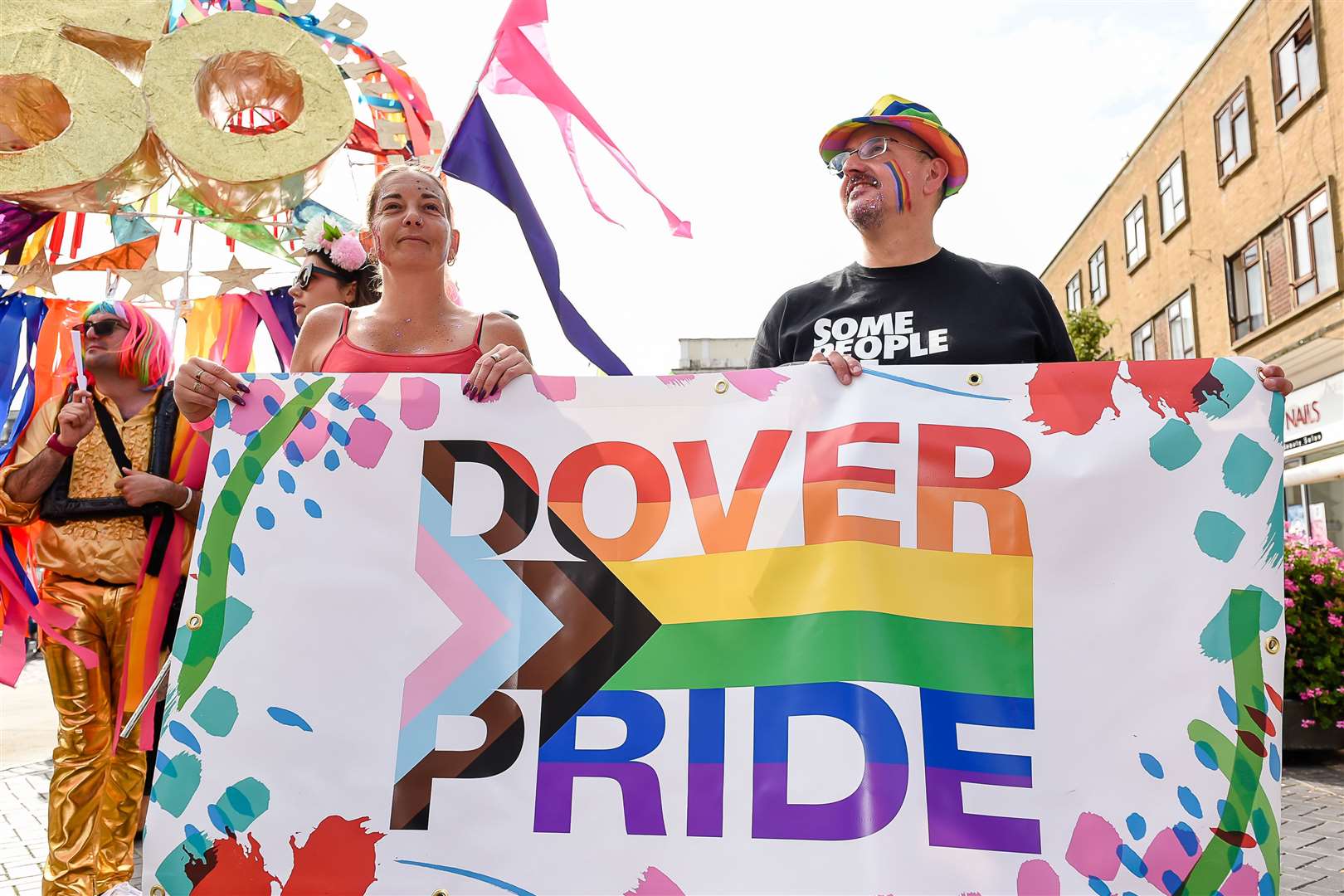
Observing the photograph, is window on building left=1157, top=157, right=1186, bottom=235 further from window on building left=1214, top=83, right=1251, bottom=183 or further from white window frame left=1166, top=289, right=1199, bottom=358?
window on building left=1214, top=83, right=1251, bottom=183

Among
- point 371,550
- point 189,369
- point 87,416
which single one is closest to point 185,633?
point 371,550

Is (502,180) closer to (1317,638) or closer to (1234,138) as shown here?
(1317,638)

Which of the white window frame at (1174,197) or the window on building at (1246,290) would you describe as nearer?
the window on building at (1246,290)

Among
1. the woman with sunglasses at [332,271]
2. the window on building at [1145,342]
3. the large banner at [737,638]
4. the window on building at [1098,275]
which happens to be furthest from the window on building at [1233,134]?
the large banner at [737,638]

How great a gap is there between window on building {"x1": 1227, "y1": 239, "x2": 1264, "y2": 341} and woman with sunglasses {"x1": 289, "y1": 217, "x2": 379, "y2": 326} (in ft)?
54.0

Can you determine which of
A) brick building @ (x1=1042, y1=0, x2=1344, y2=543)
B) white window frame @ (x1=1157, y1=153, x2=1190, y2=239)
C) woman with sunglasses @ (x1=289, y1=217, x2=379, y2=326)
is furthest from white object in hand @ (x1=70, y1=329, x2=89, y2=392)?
white window frame @ (x1=1157, y1=153, x2=1190, y2=239)

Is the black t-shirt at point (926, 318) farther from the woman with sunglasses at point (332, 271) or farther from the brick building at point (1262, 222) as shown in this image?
the brick building at point (1262, 222)

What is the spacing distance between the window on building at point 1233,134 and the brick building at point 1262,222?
3 cm

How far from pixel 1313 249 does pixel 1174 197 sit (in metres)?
5.85

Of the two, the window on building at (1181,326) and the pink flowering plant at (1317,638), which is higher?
the window on building at (1181,326)

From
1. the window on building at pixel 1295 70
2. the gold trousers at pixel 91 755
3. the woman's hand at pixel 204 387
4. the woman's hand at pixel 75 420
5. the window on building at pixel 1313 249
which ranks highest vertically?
the window on building at pixel 1295 70

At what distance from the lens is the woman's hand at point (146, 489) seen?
314cm

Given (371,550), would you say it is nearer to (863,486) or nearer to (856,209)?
(863,486)

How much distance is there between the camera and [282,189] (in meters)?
4.45
